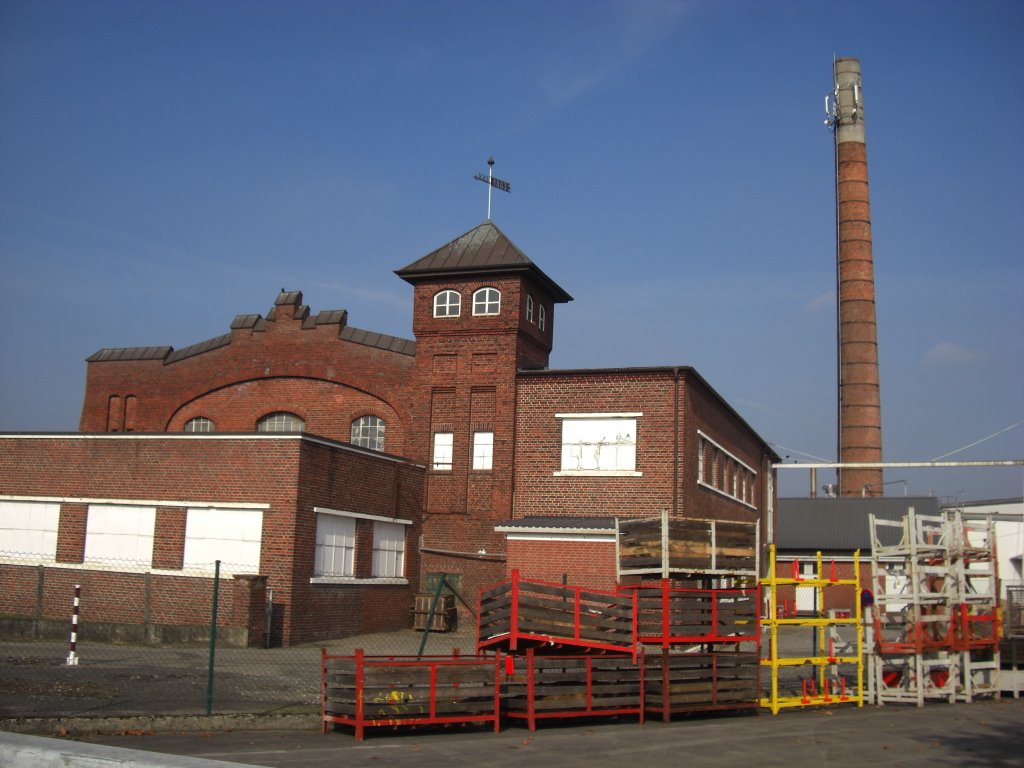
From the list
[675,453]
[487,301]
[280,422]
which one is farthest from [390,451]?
[675,453]

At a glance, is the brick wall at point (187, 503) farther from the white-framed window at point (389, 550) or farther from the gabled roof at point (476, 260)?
the gabled roof at point (476, 260)

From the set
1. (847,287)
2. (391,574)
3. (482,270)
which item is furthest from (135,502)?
(847,287)

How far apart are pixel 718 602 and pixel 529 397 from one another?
542 inches

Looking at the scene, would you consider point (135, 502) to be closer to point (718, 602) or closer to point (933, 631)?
point (718, 602)

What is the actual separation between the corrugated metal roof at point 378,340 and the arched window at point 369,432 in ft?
7.13

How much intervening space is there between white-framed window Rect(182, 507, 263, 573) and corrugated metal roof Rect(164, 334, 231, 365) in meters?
10.5

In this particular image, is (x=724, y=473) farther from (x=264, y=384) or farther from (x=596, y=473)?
(x=264, y=384)

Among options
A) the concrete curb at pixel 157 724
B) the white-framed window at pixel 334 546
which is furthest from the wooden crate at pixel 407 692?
the white-framed window at pixel 334 546

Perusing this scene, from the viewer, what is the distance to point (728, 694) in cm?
1580

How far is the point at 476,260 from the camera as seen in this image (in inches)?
1230

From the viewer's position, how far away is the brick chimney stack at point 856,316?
2053 inches

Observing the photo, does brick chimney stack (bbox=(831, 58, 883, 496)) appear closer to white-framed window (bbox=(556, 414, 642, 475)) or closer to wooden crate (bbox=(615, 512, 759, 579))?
white-framed window (bbox=(556, 414, 642, 475))

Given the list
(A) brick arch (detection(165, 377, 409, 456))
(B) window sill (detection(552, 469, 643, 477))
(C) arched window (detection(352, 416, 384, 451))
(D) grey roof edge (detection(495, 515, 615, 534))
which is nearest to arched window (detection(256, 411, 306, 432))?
(A) brick arch (detection(165, 377, 409, 456))

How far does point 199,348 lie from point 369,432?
6.74 meters
